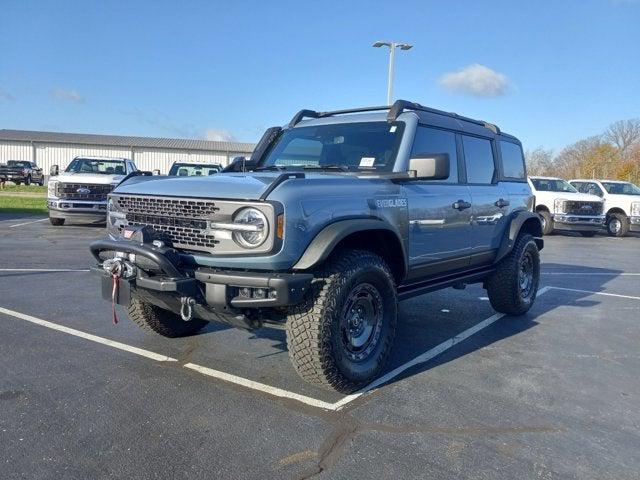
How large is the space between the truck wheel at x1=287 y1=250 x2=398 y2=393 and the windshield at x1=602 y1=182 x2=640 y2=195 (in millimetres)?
18013

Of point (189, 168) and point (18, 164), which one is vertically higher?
point (18, 164)

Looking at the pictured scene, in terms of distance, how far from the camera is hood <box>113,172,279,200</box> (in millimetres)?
3512

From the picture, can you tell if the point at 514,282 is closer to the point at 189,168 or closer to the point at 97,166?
the point at 189,168

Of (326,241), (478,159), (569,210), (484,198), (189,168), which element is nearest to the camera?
(326,241)

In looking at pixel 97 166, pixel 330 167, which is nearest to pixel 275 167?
pixel 330 167

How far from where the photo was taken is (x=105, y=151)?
48.5 meters

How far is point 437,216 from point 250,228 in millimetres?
2011

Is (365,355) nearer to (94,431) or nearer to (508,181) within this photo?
(94,431)

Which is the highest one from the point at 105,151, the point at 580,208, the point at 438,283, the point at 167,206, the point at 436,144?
the point at 105,151

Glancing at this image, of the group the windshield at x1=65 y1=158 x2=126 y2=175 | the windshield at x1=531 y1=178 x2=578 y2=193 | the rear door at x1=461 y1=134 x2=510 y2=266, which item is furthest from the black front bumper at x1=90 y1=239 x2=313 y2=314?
the windshield at x1=531 y1=178 x2=578 y2=193

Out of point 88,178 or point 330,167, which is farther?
point 88,178

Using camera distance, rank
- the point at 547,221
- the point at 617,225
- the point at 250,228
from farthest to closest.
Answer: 1. the point at 617,225
2. the point at 547,221
3. the point at 250,228

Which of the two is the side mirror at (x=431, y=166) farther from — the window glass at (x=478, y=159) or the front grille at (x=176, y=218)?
the front grille at (x=176, y=218)

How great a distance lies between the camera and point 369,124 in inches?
191
